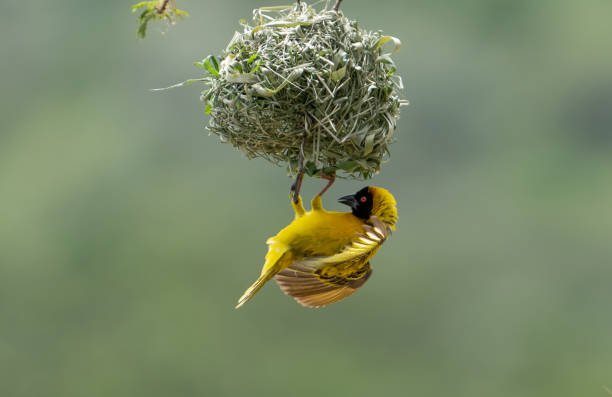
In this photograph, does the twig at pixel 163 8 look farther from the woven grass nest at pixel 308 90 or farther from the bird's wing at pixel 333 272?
the bird's wing at pixel 333 272

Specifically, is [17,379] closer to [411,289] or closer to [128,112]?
[128,112]

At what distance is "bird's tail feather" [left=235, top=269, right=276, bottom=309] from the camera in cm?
196

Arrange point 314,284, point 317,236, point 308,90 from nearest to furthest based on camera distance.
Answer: point 308,90
point 317,236
point 314,284

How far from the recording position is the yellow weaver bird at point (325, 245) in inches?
81.2

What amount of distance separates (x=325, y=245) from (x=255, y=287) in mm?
267

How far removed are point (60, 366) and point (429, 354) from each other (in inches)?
128

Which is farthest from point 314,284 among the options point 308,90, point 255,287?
point 308,90

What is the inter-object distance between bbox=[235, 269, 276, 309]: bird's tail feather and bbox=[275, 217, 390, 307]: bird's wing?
0.41 ft

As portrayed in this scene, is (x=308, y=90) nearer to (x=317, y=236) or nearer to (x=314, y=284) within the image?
(x=317, y=236)

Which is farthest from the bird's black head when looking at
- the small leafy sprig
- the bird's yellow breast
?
the small leafy sprig

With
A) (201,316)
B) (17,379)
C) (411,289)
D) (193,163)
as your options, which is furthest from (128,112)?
(411,289)

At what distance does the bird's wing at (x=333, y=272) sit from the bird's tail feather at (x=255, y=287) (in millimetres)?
124

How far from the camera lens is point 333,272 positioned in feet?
7.07

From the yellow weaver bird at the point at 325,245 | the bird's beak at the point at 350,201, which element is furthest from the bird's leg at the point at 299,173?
the bird's beak at the point at 350,201
